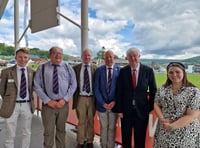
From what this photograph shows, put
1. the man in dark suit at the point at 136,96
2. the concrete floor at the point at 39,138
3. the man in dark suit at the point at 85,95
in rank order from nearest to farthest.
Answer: the man in dark suit at the point at 136,96
the man in dark suit at the point at 85,95
the concrete floor at the point at 39,138

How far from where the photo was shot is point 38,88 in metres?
2.84

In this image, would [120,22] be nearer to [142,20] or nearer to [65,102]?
[142,20]

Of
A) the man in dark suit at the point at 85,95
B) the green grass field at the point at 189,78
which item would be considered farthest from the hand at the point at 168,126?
the man in dark suit at the point at 85,95

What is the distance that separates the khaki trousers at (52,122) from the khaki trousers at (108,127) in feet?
1.54

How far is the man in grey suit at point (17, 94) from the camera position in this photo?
276 cm

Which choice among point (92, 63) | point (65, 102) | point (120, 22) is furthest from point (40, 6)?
point (65, 102)

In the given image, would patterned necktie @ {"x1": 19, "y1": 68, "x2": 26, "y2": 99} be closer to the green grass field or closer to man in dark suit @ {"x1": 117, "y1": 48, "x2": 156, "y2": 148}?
man in dark suit @ {"x1": 117, "y1": 48, "x2": 156, "y2": 148}

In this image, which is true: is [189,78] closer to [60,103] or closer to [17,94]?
[60,103]

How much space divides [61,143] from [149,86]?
134 centimetres

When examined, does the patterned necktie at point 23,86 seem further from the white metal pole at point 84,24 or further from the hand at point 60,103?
the white metal pole at point 84,24

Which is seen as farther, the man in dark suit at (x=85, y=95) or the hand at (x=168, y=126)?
the man in dark suit at (x=85, y=95)

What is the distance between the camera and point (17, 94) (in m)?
2.80

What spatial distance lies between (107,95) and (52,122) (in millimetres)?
733

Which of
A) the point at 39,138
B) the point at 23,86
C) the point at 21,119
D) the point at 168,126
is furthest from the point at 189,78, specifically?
the point at 39,138
